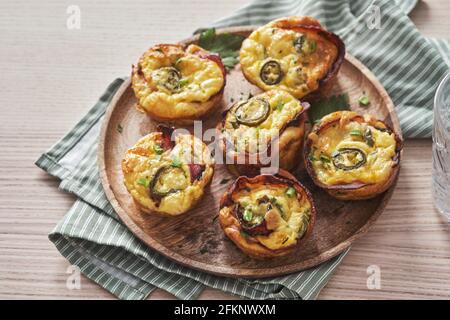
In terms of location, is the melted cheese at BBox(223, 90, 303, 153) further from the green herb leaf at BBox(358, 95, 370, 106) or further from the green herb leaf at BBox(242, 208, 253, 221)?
the green herb leaf at BBox(358, 95, 370, 106)

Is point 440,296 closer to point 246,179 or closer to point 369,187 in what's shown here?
point 369,187

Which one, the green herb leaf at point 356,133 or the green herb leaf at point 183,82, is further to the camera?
the green herb leaf at point 183,82

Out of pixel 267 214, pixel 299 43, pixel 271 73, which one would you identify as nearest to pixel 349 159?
pixel 267 214

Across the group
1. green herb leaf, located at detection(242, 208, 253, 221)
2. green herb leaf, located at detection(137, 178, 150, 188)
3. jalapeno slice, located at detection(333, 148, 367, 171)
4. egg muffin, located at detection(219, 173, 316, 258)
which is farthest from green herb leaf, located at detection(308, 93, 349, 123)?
green herb leaf, located at detection(137, 178, 150, 188)

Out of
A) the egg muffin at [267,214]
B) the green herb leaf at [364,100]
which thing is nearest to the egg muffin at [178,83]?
the egg muffin at [267,214]

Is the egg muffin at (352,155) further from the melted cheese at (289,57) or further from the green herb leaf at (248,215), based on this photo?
the green herb leaf at (248,215)
